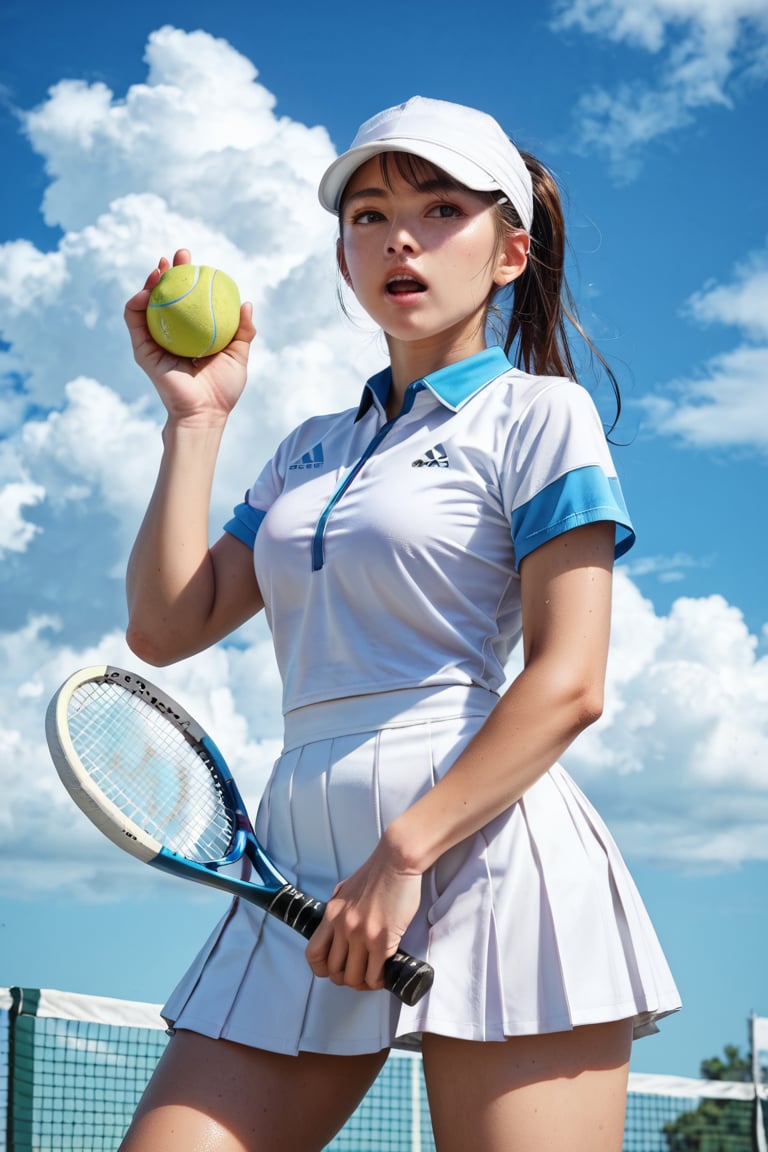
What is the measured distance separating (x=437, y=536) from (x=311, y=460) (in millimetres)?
505

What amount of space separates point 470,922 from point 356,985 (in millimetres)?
217

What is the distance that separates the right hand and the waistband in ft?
2.67

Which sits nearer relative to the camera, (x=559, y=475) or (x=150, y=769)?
(x=559, y=475)

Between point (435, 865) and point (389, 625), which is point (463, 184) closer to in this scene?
point (389, 625)

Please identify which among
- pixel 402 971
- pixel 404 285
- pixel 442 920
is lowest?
pixel 402 971

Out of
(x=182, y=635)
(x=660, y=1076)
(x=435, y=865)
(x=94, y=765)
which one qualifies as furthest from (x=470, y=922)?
(x=660, y=1076)

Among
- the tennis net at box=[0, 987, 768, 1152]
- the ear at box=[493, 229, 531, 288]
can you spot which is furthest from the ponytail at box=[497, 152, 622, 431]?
the tennis net at box=[0, 987, 768, 1152]

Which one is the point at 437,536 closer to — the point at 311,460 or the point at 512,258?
the point at 311,460

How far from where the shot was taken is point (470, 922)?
2377 mm

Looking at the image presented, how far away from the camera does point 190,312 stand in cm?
310

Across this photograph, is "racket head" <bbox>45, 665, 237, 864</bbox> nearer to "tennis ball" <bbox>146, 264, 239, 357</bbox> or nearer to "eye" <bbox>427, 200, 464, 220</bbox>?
"tennis ball" <bbox>146, 264, 239, 357</bbox>

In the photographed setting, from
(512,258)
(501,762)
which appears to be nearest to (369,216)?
(512,258)

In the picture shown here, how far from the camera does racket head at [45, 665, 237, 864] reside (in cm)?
262

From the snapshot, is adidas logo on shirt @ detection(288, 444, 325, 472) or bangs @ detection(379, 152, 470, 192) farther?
adidas logo on shirt @ detection(288, 444, 325, 472)
